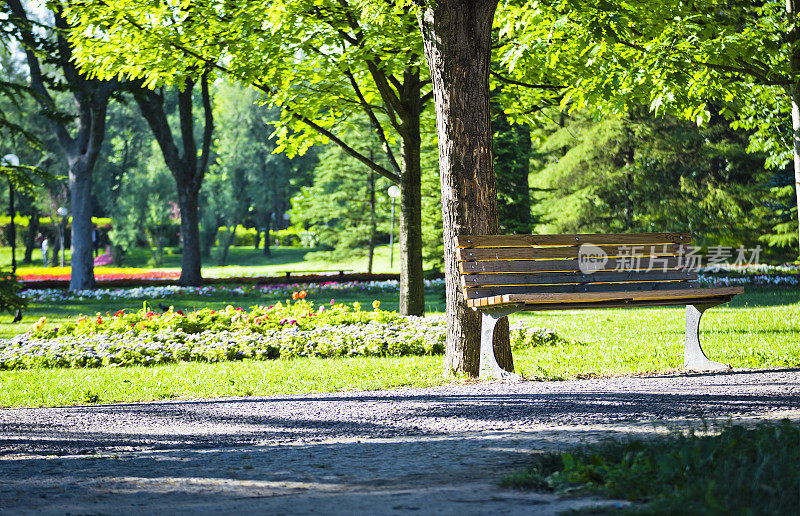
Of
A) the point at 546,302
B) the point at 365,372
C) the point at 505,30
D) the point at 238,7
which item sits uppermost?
the point at 238,7

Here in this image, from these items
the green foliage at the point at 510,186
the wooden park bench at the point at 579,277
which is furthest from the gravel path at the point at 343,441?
the green foliage at the point at 510,186

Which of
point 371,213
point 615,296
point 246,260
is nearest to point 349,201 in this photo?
point 371,213

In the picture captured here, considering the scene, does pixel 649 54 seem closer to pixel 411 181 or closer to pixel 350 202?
pixel 411 181

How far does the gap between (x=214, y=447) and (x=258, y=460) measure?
1.80 ft

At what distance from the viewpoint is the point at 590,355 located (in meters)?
8.91

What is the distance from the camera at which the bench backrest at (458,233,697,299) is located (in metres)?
7.16

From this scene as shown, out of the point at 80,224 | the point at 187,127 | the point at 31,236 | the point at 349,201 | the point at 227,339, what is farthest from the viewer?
the point at 31,236

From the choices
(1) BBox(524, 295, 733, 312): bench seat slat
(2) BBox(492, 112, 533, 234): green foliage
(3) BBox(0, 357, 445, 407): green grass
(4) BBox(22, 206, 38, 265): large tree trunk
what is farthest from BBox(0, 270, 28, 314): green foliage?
(4) BBox(22, 206, 38, 265): large tree trunk

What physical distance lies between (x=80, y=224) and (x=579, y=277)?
18.3 meters

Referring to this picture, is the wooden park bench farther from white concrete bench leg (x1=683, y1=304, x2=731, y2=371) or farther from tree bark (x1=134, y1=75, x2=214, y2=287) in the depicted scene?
tree bark (x1=134, y1=75, x2=214, y2=287)

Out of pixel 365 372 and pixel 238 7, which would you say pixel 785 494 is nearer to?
pixel 365 372

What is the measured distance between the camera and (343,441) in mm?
4730

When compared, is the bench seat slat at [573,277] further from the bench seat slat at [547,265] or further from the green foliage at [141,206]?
the green foliage at [141,206]

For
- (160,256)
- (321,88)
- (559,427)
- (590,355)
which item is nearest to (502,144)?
(321,88)
